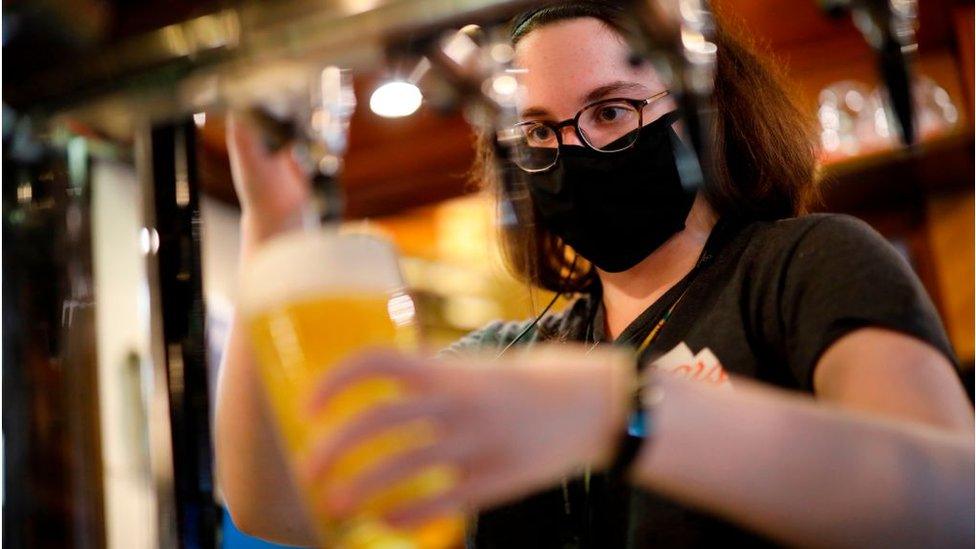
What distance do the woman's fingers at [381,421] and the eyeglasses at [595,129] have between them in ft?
1.83

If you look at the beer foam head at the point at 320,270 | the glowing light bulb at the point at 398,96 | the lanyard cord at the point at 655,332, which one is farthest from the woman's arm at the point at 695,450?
the lanyard cord at the point at 655,332

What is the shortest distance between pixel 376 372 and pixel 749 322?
0.63 m

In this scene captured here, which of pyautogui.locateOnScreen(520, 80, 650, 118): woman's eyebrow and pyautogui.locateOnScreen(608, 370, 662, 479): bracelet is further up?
pyautogui.locateOnScreen(520, 80, 650, 118): woman's eyebrow

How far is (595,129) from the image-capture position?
1012 millimetres

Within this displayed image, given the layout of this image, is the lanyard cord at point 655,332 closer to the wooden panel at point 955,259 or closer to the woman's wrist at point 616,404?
the woman's wrist at point 616,404

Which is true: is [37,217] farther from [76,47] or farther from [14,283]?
[76,47]

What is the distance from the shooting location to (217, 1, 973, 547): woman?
1.54 feet

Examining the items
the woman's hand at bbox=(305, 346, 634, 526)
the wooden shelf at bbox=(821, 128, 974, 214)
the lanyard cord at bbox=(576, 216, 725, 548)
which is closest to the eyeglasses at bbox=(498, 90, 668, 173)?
the lanyard cord at bbox=(576, 216, 725, 548)

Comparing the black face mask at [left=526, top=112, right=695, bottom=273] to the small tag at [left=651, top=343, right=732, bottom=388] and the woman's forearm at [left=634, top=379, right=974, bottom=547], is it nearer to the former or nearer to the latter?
the small tag at [left=651, top=343, right=732, bottom=388]

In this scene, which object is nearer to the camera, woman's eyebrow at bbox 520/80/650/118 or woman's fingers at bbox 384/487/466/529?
woman's fingers at bbox 384/487/466/529

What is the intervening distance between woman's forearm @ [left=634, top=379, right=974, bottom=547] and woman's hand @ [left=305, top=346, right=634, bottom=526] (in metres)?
0.07

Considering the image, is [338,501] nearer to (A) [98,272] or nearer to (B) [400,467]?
(B) [400,467]

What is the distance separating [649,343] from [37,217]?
62 cm

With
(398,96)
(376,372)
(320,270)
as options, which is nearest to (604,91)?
(398,96)
